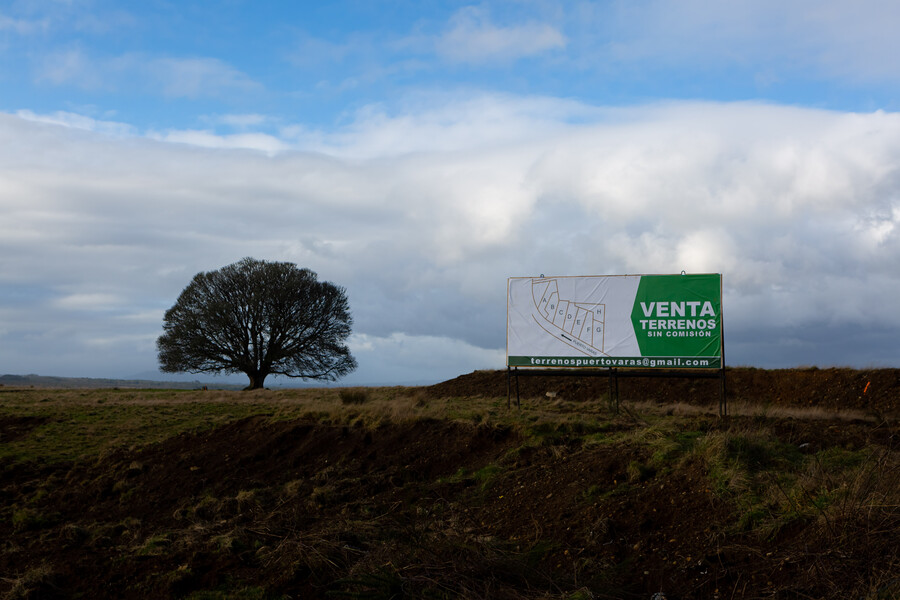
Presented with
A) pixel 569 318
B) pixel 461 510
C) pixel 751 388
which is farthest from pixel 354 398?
pixel 751 388

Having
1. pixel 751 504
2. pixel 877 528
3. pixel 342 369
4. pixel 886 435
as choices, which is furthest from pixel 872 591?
pixel 342 369

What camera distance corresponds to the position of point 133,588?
25.0 feet

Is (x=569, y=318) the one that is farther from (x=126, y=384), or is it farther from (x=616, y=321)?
(x=126, y=384)

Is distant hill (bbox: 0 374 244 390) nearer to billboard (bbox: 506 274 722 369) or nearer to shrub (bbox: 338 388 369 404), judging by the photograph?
shrub (bbox: 338 388 369 404)

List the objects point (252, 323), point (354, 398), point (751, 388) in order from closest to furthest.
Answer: point (354, 398), point (751, 388), point (252, 323)

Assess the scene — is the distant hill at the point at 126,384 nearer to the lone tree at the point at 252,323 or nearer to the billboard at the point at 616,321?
the lone tree at the point at 252,323

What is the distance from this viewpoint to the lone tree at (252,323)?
124 feet

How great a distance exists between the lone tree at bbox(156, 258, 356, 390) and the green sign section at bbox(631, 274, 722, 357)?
25829 mm

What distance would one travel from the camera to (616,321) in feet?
55.1

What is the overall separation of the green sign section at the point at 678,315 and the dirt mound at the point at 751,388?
7.17 metres

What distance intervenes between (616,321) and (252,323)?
2651 centimetres

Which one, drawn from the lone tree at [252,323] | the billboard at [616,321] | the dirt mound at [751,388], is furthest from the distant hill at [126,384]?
the billboard at [616,321]

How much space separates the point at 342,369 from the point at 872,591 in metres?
37.7

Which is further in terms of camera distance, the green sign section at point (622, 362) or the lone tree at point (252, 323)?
the lone tree at point (252, 323)
